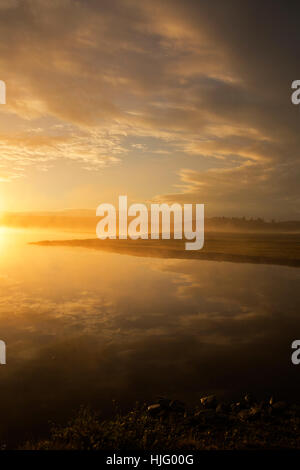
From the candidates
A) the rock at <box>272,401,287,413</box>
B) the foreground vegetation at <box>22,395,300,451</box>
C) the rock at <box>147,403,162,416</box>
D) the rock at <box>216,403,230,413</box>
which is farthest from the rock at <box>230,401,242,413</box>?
the rock at <box>147,403,162,416</box>

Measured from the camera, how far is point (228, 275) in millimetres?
42781

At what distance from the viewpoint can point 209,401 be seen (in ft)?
41.0

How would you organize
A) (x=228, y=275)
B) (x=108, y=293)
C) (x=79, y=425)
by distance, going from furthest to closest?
(x=228, y=275) < (x=108, y=293) < (x=79, y=425)

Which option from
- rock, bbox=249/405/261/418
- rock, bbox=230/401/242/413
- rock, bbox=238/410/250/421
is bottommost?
rock, bbox=230/401/242/413

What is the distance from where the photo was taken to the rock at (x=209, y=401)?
12395 millimetres

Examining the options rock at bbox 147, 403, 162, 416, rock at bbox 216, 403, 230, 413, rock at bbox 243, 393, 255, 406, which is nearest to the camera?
rock at bbox 147, 403, 162, 416

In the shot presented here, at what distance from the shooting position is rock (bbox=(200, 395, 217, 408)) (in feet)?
40.7

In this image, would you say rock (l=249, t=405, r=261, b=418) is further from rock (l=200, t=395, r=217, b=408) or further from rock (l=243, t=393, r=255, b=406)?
rock (l=200, t=395, r=217, b=408)

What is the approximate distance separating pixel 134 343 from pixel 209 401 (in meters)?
7.38

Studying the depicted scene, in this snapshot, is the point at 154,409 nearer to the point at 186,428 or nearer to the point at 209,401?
the point at 186,428

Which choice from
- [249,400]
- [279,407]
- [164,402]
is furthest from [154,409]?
[279,407]
